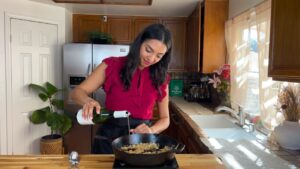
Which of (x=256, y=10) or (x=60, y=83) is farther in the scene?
(x=60, y=83)

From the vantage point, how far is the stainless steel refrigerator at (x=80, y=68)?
3.30 metres

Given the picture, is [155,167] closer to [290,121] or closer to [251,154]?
[251,154]

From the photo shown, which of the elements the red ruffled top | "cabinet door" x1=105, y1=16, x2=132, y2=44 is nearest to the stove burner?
the red ruffled top

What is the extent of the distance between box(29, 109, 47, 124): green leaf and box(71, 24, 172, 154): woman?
1.83 m

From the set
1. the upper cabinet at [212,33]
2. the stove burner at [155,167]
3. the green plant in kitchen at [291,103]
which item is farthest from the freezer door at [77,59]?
the stove burner at [155,167]

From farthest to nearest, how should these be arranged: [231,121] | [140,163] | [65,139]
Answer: [65,139], [231,121], [140,163]

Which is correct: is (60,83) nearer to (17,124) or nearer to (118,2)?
(17,124)

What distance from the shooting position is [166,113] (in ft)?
5.03

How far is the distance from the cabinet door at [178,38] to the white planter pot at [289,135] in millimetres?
2522

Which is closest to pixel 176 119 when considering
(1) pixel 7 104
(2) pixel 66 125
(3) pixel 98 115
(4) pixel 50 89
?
(2) pixel 66 125

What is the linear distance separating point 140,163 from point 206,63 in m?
2.16

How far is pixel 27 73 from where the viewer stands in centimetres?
311

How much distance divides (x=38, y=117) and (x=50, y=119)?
14cm

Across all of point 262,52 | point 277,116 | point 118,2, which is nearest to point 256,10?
point 262,52
